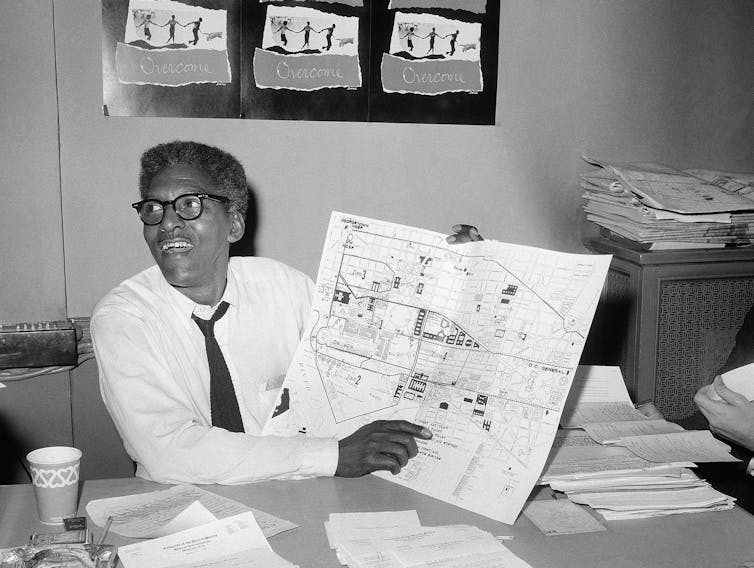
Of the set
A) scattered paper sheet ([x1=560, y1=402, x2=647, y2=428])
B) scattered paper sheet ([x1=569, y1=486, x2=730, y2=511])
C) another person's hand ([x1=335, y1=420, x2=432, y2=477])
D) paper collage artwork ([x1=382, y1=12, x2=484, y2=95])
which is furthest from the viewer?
paper collage artwork ([x1=382, y1=12, x2=484, y2=95])

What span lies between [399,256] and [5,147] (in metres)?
1.29

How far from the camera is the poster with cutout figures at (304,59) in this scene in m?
2.32

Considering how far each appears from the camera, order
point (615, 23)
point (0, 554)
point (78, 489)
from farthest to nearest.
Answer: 1. point (615, 23)
2. point (78, 489)
3. point (0, 554)

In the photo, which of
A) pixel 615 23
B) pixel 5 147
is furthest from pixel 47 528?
pixel 615 23

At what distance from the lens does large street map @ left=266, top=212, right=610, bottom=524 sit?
1.44 metres

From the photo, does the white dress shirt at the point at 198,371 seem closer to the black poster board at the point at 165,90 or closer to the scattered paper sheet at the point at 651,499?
the scattered paper sheet at the point at 651,499

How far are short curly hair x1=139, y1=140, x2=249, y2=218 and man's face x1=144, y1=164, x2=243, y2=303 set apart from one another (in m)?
0.02

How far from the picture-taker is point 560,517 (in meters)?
1.41

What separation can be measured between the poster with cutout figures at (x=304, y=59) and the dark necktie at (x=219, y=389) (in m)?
0.84

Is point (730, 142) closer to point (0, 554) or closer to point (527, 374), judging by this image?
point (527, 374)

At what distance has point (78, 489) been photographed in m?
1.46

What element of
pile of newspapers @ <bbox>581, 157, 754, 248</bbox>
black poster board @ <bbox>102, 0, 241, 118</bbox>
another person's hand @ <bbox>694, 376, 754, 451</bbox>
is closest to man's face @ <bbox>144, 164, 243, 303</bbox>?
black poster board @ <bbox>102, 0, 241, 118</bbox>

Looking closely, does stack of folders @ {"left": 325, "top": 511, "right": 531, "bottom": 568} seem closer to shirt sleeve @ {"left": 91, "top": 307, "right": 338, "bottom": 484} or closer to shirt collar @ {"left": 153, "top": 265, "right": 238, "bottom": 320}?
shirt sleeve @ {"left": 91, "top": 307, "right": 338, "bottom": 484}

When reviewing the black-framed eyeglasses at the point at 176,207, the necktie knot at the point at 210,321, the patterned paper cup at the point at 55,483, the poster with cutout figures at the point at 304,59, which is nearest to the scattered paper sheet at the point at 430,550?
the patterned paper cup at the point at 55,483
